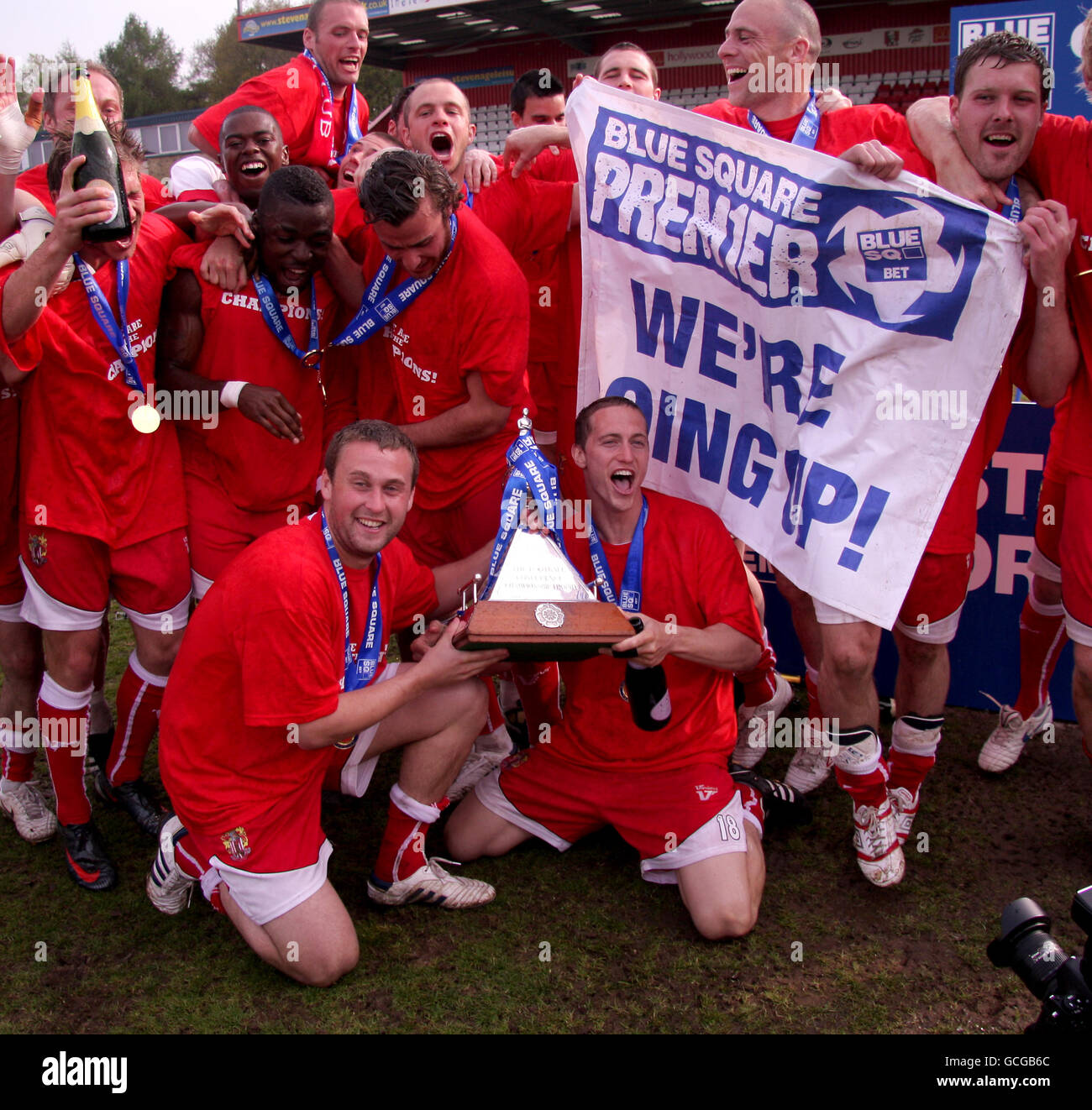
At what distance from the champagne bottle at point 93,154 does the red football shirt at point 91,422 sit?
320mm

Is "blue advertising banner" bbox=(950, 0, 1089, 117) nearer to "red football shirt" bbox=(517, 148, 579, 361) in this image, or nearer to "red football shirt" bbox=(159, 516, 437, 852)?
"red football shirt" bbox=(517, 148, 579, 361)

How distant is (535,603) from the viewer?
9.64ft

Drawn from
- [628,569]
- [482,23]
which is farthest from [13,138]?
[482,23]

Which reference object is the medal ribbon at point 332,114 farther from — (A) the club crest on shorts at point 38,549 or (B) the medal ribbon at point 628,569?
(B) the medal ribbon at point 628,569

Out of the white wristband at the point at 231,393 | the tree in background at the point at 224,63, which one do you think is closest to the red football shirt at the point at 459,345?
the white wristband at the point at 231,393

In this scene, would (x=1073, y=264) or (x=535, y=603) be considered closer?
(x=535, y=603)

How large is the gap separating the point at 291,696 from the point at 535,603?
71 centimetres

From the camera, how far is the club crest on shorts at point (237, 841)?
2.97 metres

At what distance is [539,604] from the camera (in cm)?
293

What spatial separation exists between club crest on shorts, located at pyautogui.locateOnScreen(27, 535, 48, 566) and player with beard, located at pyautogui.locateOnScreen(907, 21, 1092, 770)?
3.07 m

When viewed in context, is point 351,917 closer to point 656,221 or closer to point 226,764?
point 226,764

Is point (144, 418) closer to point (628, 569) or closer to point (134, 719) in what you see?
point (134, 719)

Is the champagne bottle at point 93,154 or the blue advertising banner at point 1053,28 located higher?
the blue advertising banner at point 1053,28
